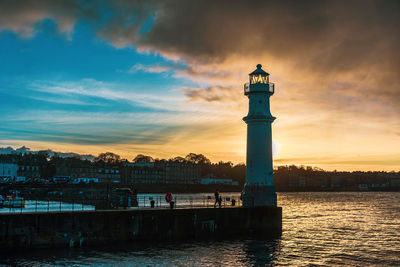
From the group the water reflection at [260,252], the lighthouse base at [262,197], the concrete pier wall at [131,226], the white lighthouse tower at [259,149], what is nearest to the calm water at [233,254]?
the water reflection at [260,252]

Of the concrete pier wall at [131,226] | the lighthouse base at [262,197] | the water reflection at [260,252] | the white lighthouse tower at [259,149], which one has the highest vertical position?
the white lighthouse tower at [259,149]

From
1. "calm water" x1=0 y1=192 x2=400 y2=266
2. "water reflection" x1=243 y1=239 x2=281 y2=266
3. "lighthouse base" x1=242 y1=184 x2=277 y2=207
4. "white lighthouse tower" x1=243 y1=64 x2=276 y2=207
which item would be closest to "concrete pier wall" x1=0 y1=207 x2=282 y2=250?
"calm water" x1=0 y1=192 x2=400 y2=266

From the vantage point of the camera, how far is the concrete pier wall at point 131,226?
27297 mm

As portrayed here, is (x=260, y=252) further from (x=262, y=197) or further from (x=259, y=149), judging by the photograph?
(x=259, y=149)

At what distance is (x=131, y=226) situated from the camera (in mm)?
31391

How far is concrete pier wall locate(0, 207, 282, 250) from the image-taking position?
2730cm

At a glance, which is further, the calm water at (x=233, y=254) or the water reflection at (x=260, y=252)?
the water reflection at (x=260, y=252)

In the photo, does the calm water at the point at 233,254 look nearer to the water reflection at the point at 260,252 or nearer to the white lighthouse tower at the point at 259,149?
the water reflection at the point at 260,252

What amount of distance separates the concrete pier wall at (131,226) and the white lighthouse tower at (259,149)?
216cm

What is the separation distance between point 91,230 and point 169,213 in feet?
20.7

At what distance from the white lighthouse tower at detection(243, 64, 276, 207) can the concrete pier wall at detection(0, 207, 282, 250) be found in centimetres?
216

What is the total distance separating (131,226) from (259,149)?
15.2 meters

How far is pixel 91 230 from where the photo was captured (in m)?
Answer: 29.8

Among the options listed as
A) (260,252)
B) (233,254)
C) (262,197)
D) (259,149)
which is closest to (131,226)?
(233,254)
